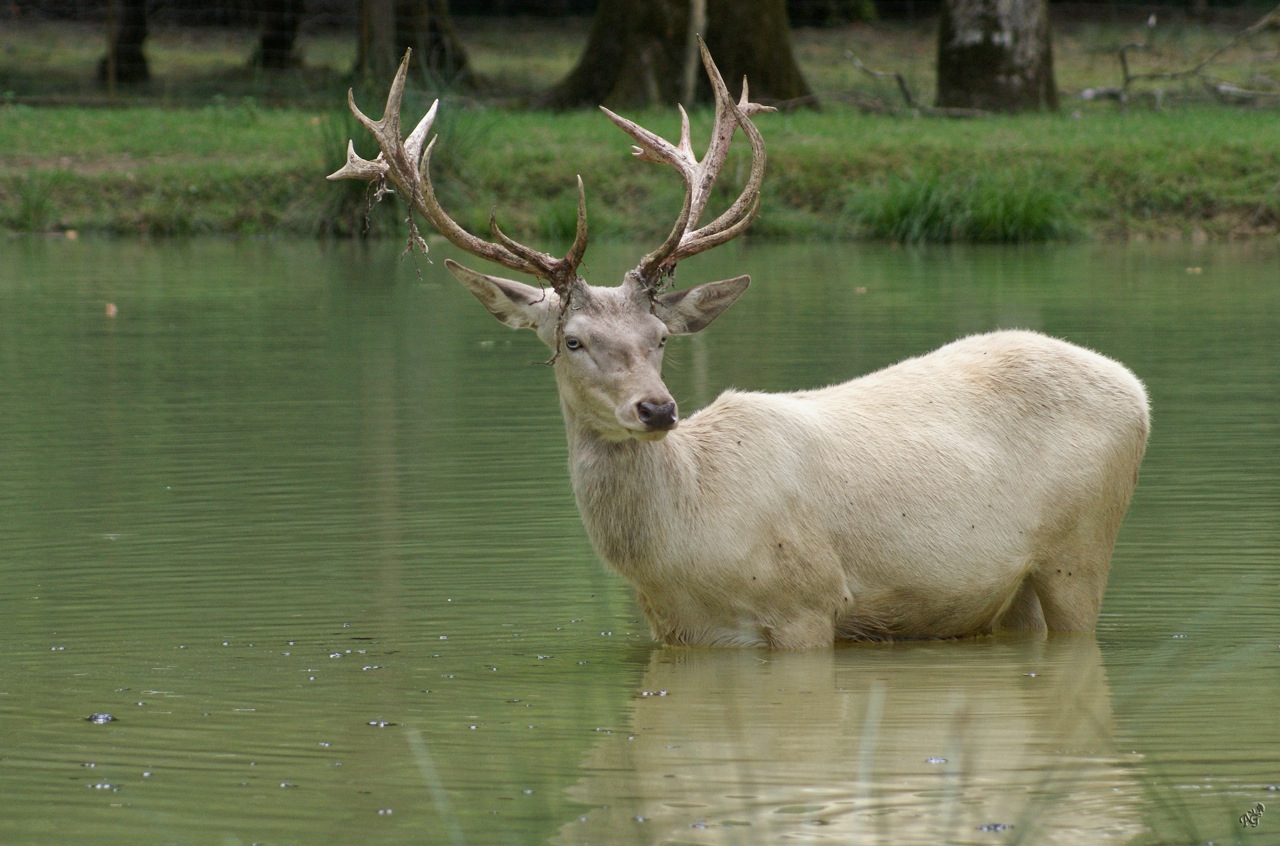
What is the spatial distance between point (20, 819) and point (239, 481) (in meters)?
5.12

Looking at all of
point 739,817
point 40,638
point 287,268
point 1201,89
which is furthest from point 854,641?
point 1201,89

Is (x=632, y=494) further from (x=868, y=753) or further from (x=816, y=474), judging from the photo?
(x=868, y=753)

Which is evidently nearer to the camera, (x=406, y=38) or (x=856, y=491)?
(x=856, y=491)

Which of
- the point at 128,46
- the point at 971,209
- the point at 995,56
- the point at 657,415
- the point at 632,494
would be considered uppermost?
the point at 995,56

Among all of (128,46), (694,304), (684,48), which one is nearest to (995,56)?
(684,48)

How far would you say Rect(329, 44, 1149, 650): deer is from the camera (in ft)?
22.9

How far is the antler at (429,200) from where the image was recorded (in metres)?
7.07

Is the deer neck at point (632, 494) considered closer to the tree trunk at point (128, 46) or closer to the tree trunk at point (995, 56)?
the tree trunk at point (995, 56)

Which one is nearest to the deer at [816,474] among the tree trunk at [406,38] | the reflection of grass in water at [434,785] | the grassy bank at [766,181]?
the reflection of grass in water at [434,785]

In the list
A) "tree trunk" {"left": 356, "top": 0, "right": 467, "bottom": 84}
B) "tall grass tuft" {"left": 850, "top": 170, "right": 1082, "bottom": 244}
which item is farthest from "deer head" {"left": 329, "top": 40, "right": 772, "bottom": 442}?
"tree trunk" {"left": 356, "top": 0, "right": 467, "bottom": 84}

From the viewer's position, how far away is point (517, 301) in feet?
23.7

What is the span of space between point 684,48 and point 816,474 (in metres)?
21.3

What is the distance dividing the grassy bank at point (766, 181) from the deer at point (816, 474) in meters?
14.7

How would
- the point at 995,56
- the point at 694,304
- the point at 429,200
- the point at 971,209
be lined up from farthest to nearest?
the point at 995,56
the point at 971,209
the point at 429,200
the point at 694,304
